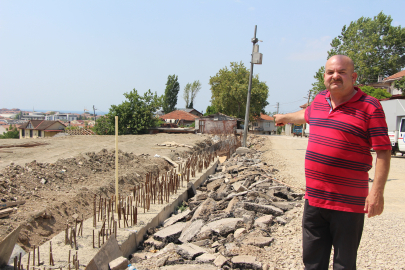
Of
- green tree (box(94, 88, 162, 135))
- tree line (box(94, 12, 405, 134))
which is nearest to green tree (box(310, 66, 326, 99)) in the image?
tree line (box(94, 12, 405, 134))

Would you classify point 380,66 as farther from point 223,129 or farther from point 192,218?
point 192,218

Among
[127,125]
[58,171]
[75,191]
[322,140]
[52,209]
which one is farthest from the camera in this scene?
[127,125]

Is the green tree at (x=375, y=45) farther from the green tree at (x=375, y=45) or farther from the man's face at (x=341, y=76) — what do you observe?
the man's face at (x=341, y=76)

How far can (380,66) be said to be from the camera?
3503 centimetres

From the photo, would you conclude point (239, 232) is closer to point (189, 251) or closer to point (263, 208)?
point (189, 251)

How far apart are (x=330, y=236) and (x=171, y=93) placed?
198 ft

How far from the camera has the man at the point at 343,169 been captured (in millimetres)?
1947

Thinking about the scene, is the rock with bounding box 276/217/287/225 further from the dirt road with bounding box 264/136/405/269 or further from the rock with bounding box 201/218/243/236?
the rock with bounding box 201/218/243/236

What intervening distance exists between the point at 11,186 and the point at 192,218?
296 cm

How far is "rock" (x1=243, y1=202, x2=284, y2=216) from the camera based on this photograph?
451cm

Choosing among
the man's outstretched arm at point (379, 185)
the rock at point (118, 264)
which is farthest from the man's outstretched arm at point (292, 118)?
the rock at point (118, 264)

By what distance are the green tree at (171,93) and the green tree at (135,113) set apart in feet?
112

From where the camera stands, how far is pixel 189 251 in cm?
336

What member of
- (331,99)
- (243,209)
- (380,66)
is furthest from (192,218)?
(380,66)
